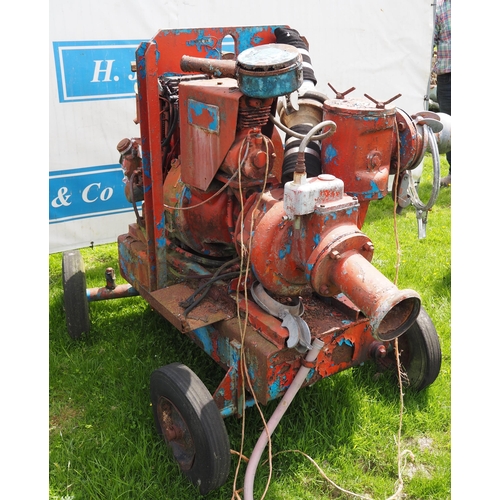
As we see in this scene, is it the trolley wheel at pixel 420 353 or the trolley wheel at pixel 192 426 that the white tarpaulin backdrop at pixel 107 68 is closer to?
the trolley wheel at pixel 192 426

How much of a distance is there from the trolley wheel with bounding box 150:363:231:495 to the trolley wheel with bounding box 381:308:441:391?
104 centimetres

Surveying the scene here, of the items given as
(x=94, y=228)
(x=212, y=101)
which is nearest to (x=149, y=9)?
(x=94, y=228)

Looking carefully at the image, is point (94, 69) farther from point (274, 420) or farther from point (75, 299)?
point (274, 420)

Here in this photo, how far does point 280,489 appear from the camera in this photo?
8.73 feet

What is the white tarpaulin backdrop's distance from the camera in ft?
14.9

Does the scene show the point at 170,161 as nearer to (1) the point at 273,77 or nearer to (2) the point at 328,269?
(1) the point at 273,77

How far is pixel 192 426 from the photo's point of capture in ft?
8.17

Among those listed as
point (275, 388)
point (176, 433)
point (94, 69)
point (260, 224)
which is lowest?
point (176, 433)

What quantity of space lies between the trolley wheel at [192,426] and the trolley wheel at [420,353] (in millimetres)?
1039

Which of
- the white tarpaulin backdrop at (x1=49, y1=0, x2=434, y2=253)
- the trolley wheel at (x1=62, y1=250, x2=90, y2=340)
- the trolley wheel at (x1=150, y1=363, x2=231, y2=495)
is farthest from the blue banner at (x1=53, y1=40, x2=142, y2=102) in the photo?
the trolley wheel at (x1=150, y1=363, x2=231, y2=495)

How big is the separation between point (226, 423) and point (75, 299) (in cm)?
122

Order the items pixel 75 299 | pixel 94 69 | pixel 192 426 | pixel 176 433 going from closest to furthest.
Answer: pixel 192 426
pixel 176 433
pixel 75 299
pixel 94 69

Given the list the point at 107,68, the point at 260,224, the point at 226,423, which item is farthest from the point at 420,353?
the point at 107,68

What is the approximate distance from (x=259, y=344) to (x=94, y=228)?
296cm
